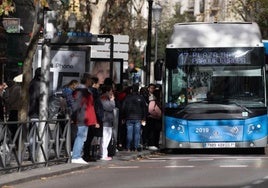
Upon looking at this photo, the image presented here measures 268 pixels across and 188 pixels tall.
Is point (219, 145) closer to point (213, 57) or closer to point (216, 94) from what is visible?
point (216, 94)

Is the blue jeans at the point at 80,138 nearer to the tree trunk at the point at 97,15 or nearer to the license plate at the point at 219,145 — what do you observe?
the license plate at the point at 219,145

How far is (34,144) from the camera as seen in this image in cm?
1612

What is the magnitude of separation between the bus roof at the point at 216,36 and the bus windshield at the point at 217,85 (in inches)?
29.6

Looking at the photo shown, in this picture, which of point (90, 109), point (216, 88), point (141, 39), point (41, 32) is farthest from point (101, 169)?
point (141, 39)

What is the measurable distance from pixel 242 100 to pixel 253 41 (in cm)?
173

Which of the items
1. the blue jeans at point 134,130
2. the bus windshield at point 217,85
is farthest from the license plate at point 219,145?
the blue jeans at point 134,130

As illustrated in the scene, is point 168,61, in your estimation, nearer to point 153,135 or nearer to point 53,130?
point 153,135

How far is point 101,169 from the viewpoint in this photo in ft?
57.6

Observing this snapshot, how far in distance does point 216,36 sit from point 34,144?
786 cm

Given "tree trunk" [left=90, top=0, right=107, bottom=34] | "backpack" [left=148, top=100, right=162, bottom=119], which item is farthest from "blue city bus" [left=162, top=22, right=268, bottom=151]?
"tree trunk" [left=90, top=0, right=107, bottom=34]

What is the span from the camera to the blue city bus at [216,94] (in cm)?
2120

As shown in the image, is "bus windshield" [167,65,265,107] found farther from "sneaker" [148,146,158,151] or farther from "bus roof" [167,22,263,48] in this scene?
"sneaker" [148,146,158,151]

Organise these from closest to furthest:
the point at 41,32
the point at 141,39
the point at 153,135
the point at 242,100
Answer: the point at 41,32
the point at 242,100
the point at 153,135
the point at 141,39

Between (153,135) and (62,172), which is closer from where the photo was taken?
(62,172)
